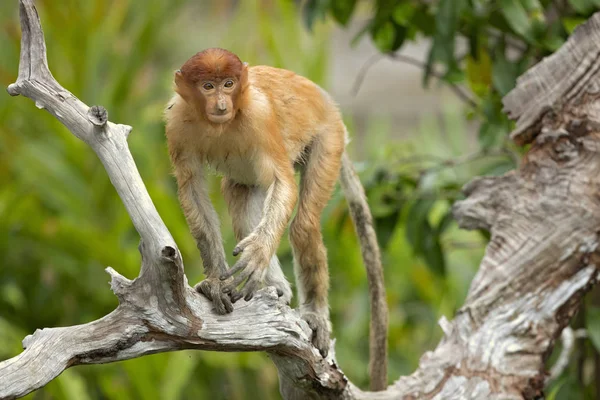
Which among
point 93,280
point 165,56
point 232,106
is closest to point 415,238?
point 232,106

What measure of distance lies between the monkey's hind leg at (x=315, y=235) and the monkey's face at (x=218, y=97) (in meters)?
0.68

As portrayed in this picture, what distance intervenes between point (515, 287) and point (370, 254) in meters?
0.79

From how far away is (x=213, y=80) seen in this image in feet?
9.86

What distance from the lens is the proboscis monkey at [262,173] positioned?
305cm

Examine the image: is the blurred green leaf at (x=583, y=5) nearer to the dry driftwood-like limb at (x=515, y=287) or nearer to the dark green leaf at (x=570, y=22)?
the dark green leaf at (x=570, y=22)

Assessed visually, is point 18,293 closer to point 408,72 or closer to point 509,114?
point 509,114

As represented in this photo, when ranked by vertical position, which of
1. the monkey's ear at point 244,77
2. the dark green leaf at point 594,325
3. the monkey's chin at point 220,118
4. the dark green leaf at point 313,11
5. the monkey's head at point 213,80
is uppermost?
the dark green leaf at point 313,11

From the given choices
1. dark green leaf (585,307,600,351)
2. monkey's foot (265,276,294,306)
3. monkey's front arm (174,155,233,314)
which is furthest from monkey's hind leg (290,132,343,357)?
dark green leaf (585,307,600,351)

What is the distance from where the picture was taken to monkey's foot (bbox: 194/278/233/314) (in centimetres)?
291

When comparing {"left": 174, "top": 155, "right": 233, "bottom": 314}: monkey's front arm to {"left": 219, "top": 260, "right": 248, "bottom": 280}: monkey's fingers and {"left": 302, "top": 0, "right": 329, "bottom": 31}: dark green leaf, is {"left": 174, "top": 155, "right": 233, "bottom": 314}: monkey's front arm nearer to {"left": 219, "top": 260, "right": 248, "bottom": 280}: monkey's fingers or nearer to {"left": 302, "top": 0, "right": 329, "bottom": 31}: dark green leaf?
{"left": 219, "top": 260, "right": 248, "bottom": 280}: monkey's fingers

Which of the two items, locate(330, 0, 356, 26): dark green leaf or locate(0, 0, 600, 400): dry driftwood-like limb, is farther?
locate(330, 0, 356, 26): dark green leaf

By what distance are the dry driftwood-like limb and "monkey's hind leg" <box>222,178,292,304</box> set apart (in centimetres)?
43

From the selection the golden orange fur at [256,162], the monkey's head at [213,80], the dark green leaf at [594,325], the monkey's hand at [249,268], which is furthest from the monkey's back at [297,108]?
the dark green leaf at [594,325]

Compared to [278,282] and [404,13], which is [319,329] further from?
[404,13]
